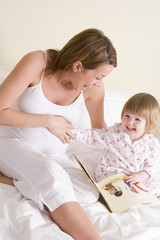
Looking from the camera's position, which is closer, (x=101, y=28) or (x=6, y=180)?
(x=6, y=180)

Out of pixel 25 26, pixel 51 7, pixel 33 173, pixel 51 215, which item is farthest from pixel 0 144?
pixel 51 7

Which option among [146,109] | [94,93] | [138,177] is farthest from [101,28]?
[138,177]

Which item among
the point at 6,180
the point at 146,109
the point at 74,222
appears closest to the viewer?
the point at 74,222

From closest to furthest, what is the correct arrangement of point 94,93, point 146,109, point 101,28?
point 146,109 < point 94,93 < point 101,28

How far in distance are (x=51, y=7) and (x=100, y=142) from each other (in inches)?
41.0

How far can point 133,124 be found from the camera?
1.37 meters

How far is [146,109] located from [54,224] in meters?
0.73

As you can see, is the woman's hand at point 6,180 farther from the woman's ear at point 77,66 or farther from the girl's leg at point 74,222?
the woman's ear at point 77,66

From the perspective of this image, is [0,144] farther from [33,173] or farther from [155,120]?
[155,120]

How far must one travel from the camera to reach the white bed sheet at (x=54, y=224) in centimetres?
81

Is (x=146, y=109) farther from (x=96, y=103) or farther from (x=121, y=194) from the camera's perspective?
(x=121, y=194)

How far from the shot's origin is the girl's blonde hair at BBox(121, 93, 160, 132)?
4.46 feet

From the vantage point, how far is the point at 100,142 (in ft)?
4.73

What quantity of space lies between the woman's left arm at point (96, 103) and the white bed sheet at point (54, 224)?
528 mm
